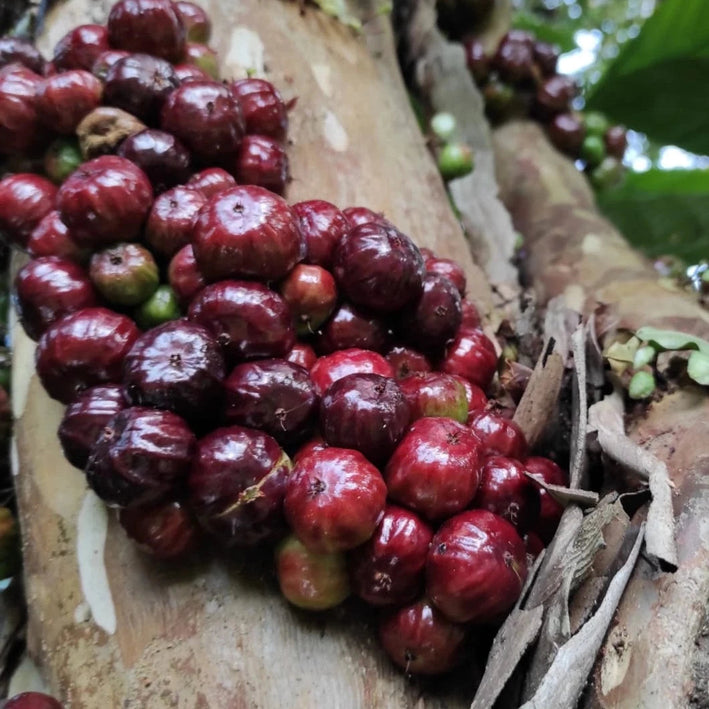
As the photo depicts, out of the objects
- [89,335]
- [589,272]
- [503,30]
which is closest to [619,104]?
[503,30]

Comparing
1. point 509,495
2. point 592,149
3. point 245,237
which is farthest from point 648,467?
point 592,149

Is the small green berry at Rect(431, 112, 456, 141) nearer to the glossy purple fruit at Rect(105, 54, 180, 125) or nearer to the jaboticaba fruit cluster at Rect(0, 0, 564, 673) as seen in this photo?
the jaboticaba fruit cluster at Rect(0, 0, 564, 673)

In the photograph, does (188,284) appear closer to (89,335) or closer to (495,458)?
(89,335)

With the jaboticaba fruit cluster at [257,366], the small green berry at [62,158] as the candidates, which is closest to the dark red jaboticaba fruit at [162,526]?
the jaboticaba fruit cluster at [257,366]

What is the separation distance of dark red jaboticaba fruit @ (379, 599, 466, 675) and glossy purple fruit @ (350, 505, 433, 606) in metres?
0.03

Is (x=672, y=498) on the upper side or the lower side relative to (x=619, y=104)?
lower

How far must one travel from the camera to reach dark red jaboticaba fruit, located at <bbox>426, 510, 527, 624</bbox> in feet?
3.96

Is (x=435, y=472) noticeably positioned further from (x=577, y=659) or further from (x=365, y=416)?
(x=577, y=659)

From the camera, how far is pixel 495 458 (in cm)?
A: 142

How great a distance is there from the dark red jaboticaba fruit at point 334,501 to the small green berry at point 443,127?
1.76 meters

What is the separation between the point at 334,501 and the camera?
1199mm

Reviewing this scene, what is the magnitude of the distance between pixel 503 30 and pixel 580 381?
2.40 metres

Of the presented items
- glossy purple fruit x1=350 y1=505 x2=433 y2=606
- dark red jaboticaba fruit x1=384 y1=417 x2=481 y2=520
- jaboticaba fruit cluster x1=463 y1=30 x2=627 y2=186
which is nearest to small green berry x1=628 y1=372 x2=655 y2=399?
dark red jaboticaba fruit x1=384 y1=417 x2=481 y2=520

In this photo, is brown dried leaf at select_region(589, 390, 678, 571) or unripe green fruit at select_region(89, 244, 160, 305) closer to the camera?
brown dried leaf at select_region(589, 390, 678, 571)
